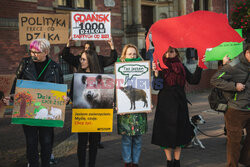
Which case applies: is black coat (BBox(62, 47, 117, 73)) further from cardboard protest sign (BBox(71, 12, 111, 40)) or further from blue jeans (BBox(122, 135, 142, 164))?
blue jeans (BBox(122, 135, 142, 164))

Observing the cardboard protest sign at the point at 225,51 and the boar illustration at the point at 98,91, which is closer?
the boar illustration at the point at 98,91

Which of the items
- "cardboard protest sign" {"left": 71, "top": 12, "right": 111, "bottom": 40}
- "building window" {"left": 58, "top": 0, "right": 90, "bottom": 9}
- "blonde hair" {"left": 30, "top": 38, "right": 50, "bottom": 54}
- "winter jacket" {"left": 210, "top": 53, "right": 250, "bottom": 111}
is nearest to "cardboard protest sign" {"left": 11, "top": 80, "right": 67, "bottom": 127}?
"blonde hair" {"left": 30, "top": 38, "right": 50, "bottom": 54}

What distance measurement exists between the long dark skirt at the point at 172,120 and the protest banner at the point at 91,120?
770 millimetres

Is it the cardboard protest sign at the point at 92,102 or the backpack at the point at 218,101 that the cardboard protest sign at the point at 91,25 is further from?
the backpack at the point at 218,101

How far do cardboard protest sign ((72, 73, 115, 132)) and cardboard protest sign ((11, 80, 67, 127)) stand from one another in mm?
271

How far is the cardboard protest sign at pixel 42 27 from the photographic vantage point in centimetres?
546

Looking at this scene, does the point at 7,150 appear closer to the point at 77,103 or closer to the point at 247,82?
the point at 77,103

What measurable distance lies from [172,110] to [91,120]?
1179 millimetres

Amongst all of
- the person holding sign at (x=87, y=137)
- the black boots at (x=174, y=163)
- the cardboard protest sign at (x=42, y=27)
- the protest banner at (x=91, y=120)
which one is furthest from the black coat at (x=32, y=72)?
the black boots at (x=174, y=163)

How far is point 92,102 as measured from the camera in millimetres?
4000

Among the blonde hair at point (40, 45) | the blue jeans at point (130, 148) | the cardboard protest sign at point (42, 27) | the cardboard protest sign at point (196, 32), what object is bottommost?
the blue jeans at point (130, 148)

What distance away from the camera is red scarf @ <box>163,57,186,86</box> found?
4023 millimetres

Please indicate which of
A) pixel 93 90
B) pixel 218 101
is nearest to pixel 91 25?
pixel 93 90

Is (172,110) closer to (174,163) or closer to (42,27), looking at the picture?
(174,163)
